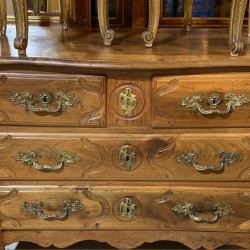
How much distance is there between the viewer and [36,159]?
1177mm

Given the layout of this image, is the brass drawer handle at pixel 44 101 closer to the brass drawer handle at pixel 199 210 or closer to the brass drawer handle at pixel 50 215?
the brass drawer handle at pixel 50 215

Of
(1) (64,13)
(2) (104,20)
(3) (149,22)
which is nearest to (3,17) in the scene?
(1) (64,13)

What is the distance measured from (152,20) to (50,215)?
2.16 ft

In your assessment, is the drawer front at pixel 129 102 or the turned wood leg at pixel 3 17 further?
the turned wood leg at pixel 3 17

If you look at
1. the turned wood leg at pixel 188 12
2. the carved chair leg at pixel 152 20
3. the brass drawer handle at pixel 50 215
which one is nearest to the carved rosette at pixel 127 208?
the brass drawer handle at pixel 50 215

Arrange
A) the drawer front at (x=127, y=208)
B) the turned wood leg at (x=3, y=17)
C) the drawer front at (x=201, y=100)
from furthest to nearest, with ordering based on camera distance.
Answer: the turned wood leg at (x=3, y=17) → the drawer front at (x=127, y=208) → the drawer front at (x=201, y=100)

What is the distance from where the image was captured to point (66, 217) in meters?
1.24

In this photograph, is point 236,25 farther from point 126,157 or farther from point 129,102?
point 126,157

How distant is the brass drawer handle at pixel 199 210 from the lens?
1.22 m

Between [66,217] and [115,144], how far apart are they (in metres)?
0.28

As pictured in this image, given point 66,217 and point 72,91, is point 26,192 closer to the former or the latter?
point 66,217

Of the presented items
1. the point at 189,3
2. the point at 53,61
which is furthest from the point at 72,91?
the point at 189,3

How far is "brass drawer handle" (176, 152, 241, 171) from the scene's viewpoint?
1.17 meters

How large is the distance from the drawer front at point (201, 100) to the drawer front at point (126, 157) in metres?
0.05
